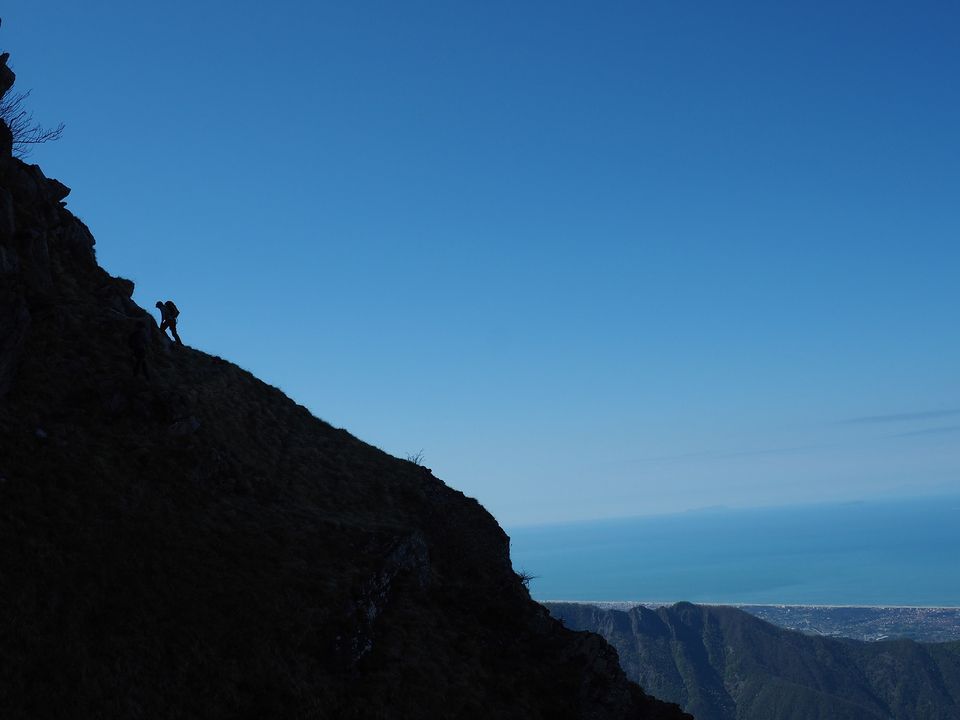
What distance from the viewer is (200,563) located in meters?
22.4

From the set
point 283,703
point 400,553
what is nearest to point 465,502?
point 400,553

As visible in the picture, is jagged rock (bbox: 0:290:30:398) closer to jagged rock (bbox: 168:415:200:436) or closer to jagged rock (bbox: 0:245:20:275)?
jagged rock (bbox: 0:245:20:275)

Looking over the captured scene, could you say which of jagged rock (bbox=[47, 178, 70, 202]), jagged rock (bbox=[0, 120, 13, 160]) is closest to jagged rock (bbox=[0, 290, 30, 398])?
jagged rock (bbox=[0, 120, 13, 160])

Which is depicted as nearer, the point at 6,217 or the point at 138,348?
the point at 138,348

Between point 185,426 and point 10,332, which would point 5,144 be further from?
point 185,426

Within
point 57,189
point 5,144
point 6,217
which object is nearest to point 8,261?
point 6,217

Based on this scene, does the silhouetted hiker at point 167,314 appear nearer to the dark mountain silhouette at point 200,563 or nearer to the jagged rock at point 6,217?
the dark mountain silhouette at point 200,563

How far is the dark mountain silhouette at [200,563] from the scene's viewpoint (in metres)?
18.4

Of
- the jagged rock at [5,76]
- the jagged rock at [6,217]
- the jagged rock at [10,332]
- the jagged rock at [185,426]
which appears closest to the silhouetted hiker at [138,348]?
the jagged rock at [185,426]

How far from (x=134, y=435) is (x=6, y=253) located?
10.6 meters

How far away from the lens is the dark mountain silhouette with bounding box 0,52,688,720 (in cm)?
1839

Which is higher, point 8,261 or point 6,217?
point 6,217

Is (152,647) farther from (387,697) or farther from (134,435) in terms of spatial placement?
(134,435)

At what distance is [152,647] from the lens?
61.2ft
